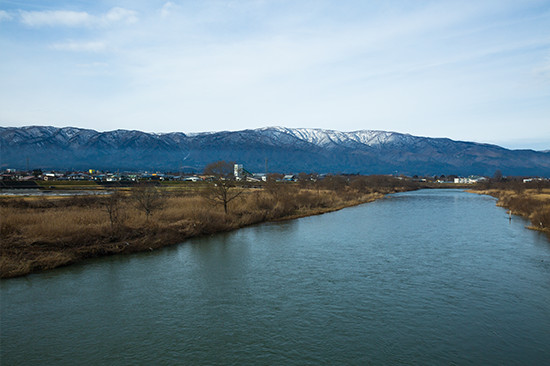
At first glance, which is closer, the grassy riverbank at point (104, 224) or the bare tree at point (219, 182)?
the grassy riverbank at point (104, 224)

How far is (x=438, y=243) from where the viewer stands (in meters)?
26.2

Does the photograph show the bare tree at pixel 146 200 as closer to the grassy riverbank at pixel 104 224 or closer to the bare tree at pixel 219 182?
the grassy riverbank at pixel 104 224

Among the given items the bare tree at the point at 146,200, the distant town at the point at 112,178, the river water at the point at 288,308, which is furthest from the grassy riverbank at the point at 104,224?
the distant town at the point at 112,178

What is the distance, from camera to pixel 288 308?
546 inches

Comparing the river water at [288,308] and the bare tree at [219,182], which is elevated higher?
the bare tree at [219,182]

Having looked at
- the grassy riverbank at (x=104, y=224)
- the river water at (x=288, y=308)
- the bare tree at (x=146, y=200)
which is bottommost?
the river water at (x=288, y=308)

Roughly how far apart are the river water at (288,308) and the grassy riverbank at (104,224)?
1137mm

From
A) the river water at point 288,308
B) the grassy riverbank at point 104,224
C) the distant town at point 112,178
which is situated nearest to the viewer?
the river water at point 288,308

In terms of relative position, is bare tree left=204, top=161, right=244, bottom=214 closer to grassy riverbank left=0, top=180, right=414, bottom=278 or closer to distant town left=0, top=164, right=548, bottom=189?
grassy riverbank left=0, top=180, right=414, bottom=278

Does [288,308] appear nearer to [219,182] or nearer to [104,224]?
[104,224]

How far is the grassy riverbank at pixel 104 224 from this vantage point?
1956 centimetres

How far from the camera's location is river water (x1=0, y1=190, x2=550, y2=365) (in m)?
10.9

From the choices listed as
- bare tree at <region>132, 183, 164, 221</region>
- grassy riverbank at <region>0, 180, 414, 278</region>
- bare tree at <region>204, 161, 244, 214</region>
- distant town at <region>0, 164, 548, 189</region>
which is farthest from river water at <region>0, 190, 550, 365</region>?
distant town at <region>0, 164, 548, 189</region>

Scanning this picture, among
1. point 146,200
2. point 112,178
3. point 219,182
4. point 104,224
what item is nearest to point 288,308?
point 104,224
